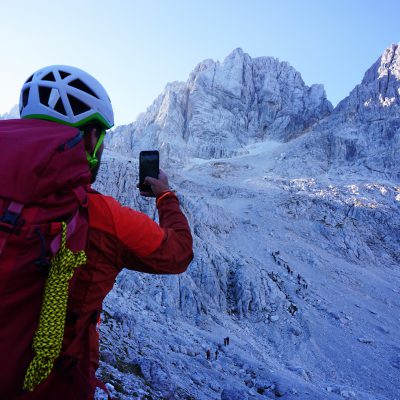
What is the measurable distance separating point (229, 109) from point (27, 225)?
137144 millimetres

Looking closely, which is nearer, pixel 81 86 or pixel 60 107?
pixel 60 107

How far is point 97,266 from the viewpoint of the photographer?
258 cm

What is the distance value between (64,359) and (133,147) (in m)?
123

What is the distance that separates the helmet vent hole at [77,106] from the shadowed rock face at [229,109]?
369 ft

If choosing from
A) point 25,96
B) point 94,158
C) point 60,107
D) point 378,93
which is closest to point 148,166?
point 94,158

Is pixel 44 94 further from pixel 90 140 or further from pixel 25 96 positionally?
pixel 90 140

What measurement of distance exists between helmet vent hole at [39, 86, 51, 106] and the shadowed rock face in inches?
4432

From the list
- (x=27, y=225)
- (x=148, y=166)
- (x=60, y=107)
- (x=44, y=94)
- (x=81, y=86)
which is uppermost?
(x=81, y=86)

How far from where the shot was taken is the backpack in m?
1.95

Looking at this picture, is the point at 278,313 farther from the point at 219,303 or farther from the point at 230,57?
the point at 230,57

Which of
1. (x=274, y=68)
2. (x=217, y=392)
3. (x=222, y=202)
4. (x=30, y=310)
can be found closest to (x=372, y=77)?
(x=274, y=68)

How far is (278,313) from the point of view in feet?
101

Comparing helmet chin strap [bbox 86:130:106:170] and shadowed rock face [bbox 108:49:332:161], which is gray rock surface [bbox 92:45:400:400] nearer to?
shadowed rock face [bbox 108:49:332:161]

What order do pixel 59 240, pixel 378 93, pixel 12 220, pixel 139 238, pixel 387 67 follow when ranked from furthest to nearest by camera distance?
pixel 387 67 < pixel 378 93 < pixel 139 238 < pixel 59 240 < pixel 12 220
